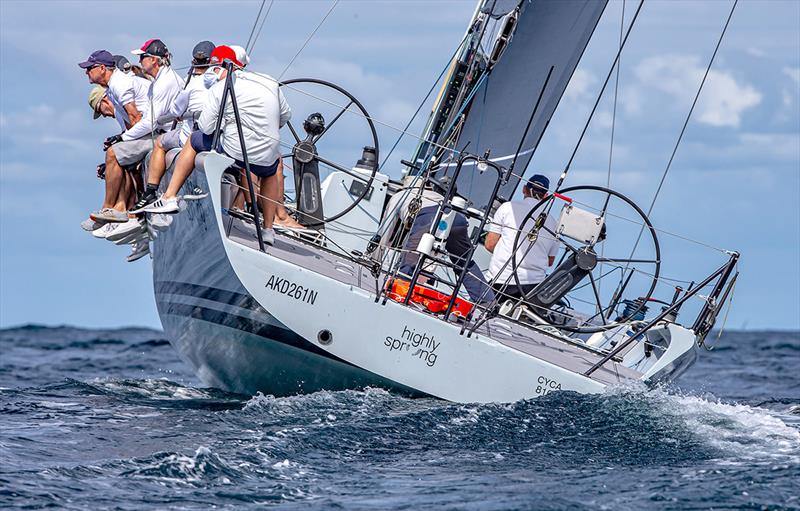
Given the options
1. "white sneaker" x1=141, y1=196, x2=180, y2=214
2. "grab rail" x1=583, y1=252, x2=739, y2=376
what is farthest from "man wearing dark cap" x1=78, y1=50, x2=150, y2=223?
"grab rail" x1=583, y1=252, x2=739, y2=376

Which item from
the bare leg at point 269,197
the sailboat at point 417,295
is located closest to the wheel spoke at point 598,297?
the sailboat at point 417,295

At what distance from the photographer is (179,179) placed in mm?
7738

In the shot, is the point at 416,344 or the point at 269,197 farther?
the point at 269,197

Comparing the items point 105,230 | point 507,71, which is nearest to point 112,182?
point 105,230

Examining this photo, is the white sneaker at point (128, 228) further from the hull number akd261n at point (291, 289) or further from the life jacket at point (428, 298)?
the life jacket at point (428, 298)

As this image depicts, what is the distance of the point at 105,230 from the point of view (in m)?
8.20

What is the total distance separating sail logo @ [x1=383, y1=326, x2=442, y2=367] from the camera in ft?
23.6

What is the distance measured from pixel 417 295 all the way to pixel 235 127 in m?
1.56

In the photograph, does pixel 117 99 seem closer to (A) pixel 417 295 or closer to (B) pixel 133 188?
(B) pixel 133 188

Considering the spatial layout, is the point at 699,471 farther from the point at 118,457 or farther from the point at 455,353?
the point at 118,457

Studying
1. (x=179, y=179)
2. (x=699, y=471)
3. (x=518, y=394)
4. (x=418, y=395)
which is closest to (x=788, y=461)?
(x=699, y=471)

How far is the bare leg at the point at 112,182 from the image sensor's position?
8.81 metres

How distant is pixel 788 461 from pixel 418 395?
2216 mm

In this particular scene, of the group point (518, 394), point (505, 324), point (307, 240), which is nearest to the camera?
point (518, 394)
